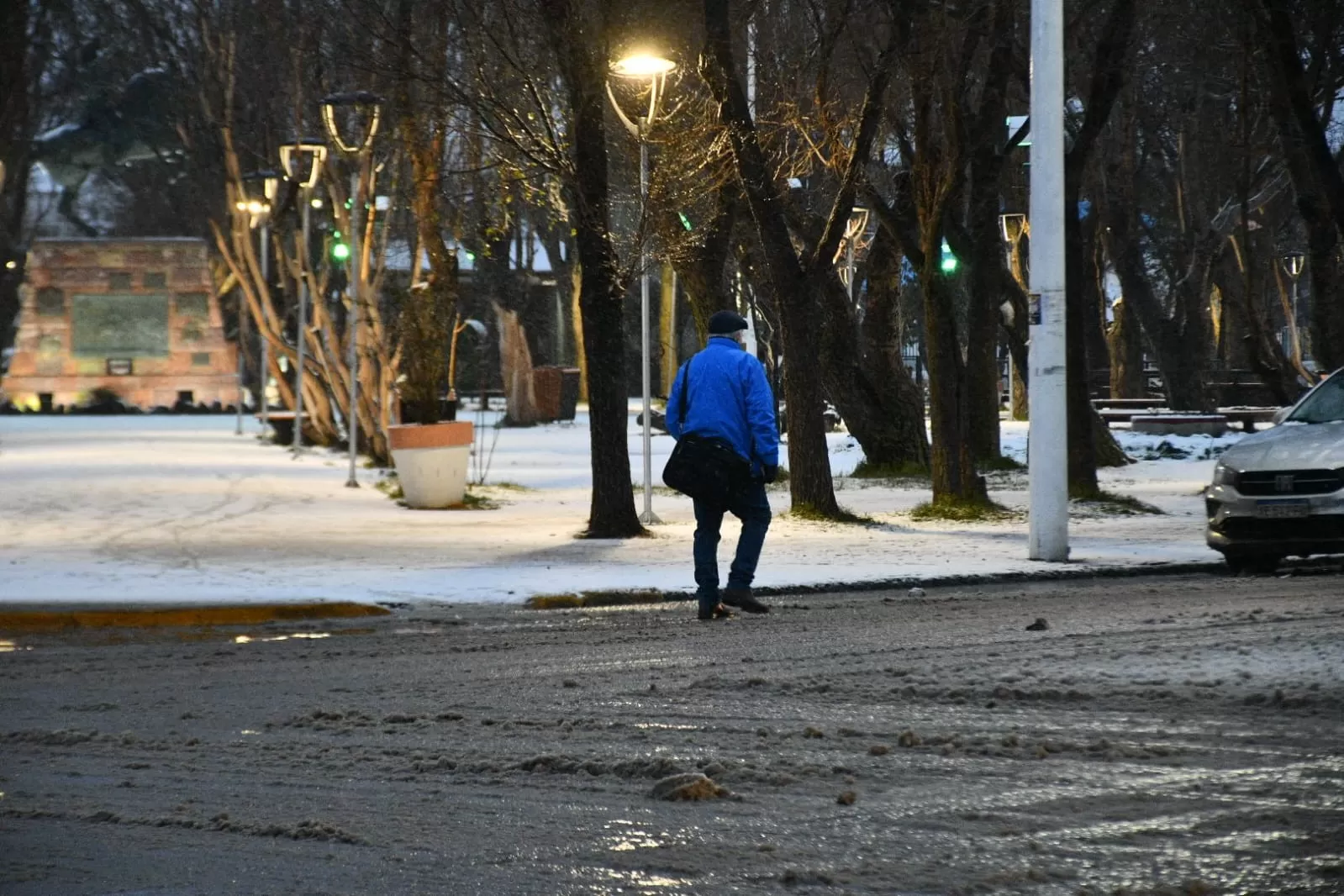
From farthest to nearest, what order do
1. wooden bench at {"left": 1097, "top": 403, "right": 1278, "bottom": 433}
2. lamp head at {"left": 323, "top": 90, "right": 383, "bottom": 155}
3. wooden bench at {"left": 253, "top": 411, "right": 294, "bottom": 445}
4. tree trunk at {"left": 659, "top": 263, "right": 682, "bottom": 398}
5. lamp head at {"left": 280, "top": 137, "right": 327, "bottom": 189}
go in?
tree trunk at {"left": 659, "top": 263, "right": 682, "bottom": 398}, wooden bench at {"left": 253, "top": 411, "right": 294, "bottom": 445}, wooden bench at {"left": 1097, "top": 403, "right": 1278, "bottom": 433}, lamp head at {"left": 280, "top": 137, "right": 327, "bottom": 189}, lamp head at {"left": 323, "top": 90, "right": 383, "bottom": 155}

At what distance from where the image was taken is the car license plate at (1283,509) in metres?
13.5

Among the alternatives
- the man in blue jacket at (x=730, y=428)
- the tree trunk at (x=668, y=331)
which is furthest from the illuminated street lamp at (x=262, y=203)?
the man in blue jacket at (x=730, y=428)

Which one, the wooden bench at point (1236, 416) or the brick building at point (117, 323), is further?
the brick building at point (117, 323)

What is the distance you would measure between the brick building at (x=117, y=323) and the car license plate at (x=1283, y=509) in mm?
45189

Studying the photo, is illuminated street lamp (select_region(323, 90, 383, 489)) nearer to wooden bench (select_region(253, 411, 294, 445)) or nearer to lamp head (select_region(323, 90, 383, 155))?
lamp head (select_region(323, 90, 383, 155))

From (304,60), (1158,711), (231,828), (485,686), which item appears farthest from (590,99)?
(304,60)

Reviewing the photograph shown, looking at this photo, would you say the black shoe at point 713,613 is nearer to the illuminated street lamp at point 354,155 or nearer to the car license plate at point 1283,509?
the car license plate at point 1283,509

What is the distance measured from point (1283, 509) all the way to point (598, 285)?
21.8 feet

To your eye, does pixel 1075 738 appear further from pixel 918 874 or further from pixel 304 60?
pixel 304 60

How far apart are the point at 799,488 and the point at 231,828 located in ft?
43.6

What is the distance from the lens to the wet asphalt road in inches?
212

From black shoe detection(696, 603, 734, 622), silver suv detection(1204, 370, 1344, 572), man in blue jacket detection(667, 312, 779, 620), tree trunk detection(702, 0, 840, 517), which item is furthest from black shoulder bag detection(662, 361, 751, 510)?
tree trunk detection(702, 0, 840, 517)

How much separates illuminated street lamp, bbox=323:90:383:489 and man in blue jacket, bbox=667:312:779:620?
40.5ft

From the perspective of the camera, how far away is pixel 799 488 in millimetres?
18938
